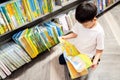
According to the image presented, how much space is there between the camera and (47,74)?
5.80ft

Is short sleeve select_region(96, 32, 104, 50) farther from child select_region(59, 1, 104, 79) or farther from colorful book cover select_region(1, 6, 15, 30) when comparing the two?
colorful book cover select_region(1, 6, 15, 30)

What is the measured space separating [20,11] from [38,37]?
0.34 metres

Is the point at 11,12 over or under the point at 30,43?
over

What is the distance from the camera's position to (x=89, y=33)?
1.36 metres

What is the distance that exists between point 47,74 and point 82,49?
0.51m

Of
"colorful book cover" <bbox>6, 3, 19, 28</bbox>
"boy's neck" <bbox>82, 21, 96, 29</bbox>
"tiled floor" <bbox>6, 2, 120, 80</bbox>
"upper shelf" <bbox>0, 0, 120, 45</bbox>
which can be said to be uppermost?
"colorful book cover" <bbox>6, 3, 19, 28</bbox>

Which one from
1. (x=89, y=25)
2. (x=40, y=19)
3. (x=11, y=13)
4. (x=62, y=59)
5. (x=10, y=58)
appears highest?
(x=11, y=13)

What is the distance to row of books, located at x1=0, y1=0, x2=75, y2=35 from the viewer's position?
1.54 meters

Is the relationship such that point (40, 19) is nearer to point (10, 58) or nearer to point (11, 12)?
point (11, 12)

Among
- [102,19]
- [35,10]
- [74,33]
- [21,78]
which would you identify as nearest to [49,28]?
[35,10]

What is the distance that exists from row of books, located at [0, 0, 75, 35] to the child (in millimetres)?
503

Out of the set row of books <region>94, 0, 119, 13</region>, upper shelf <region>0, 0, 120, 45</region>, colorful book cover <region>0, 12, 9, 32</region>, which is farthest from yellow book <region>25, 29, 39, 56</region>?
row of books <region>94, 0, 119, 13</region>

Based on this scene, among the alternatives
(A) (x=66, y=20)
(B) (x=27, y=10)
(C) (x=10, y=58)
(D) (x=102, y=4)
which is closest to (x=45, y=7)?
(B) (x=27, y=10)

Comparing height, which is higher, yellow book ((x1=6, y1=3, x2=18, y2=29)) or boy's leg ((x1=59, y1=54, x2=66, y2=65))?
yellow book ((x1=6, y1=3, x2=18, y2=29))
